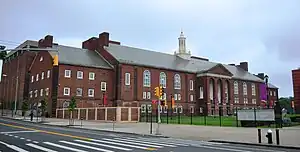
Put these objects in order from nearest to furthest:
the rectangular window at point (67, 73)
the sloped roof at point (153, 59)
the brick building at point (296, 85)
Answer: the brick building at point (296, 85), the rectangular window at point (67, 73), the sloped roof at point (153, 59)

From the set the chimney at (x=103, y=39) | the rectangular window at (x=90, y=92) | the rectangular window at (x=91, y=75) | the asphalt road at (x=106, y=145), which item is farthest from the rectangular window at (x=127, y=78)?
the asphalt road at (x=106, y=145)

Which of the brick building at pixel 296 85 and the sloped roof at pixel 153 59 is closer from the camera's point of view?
the brick building at pixel 296 85

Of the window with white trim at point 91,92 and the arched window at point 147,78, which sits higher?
the arched window at point 147,78

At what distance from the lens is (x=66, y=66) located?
5894 centimetres

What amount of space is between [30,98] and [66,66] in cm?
1564

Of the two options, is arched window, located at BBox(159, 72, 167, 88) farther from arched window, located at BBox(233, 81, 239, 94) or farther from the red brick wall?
arched window, located at BBox(233, 81, 239, 94)

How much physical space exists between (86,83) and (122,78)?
738 centimetres

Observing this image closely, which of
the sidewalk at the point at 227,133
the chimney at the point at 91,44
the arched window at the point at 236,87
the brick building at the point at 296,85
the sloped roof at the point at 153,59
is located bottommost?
the sidewalk at the point at 227,133

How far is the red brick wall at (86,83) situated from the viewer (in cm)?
5798

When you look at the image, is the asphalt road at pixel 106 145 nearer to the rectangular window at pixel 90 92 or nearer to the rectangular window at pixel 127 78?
the rectangular window at pixel 90 92

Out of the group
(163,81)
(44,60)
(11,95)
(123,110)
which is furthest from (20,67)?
(123,110)

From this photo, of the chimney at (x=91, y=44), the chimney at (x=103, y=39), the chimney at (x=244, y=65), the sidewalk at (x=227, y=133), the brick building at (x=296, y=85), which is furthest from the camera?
the chimney at (x=244, y=65)

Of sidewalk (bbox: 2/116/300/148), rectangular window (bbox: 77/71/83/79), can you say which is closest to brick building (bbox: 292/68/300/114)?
sidewalk (bbox: 2/116/300/148)

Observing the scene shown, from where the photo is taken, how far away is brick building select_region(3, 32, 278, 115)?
2358 inches
